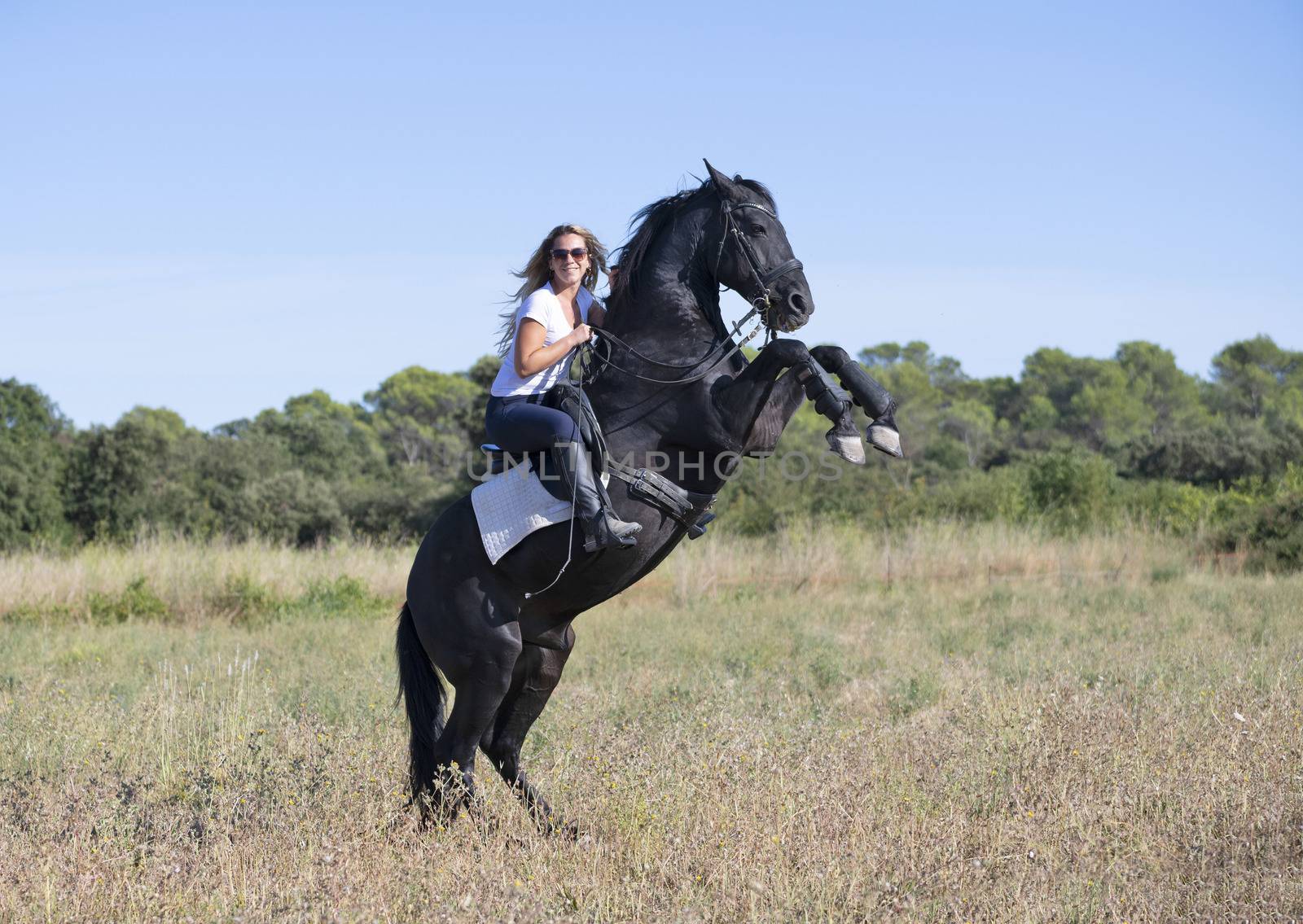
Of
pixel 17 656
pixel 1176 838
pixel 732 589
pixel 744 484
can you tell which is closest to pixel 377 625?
pixel 17 656

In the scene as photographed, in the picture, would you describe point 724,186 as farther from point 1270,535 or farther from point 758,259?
→ point 1270,535

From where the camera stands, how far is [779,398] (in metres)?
4.80

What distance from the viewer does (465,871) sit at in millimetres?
4484

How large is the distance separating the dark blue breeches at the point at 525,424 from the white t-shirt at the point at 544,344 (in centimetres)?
4

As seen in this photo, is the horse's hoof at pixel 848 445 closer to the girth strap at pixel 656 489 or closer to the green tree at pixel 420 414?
the girth strap at pixel 656 489

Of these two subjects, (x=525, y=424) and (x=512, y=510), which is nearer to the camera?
(x=525, y=424)

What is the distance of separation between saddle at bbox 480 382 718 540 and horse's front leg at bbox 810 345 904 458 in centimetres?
75

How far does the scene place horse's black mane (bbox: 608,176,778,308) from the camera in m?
5.18

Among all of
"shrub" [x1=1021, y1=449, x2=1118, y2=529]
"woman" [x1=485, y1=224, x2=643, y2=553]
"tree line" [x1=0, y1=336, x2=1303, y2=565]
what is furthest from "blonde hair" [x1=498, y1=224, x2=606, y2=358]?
"shrub" [x1=1021, y1=449, x2=1118, y2=529]

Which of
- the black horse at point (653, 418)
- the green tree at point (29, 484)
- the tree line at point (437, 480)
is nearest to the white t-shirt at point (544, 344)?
the black horse at point (653, 418)

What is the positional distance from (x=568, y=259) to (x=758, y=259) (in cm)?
88

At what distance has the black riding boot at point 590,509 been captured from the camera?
4789mm

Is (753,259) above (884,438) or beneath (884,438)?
above

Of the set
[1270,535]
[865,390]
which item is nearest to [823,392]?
[865,390]
